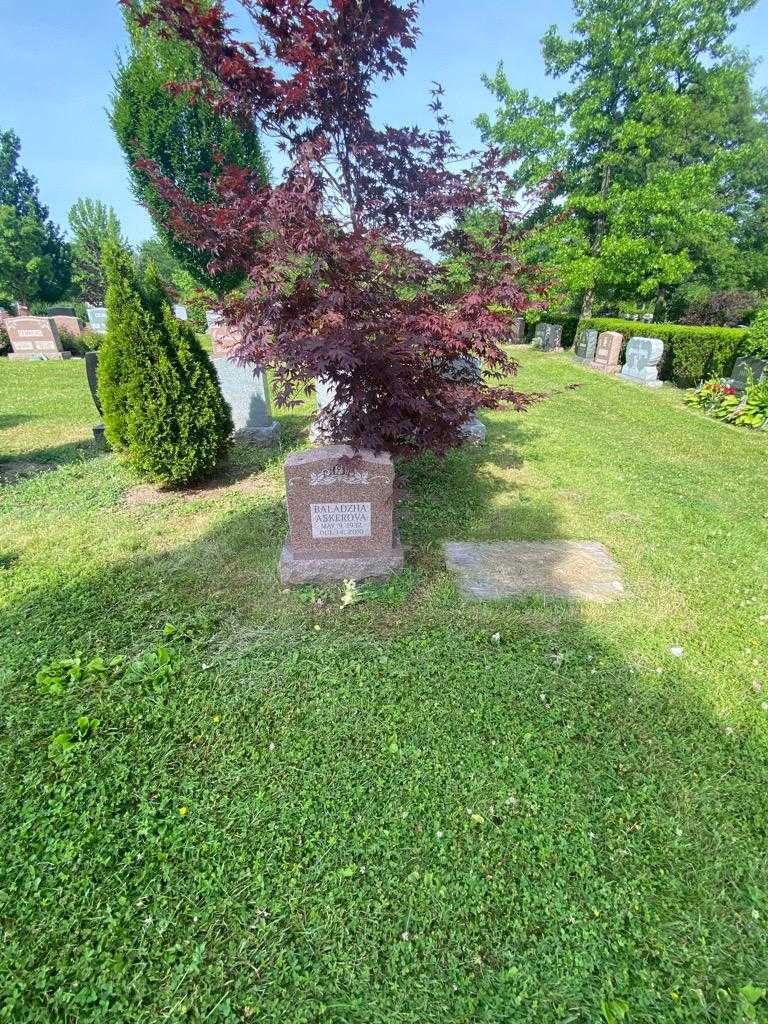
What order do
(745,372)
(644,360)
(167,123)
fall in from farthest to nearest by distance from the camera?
(644,360)
(167,123)
(745,372)

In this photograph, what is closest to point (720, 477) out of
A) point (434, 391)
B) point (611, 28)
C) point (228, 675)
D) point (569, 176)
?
point (434, 391)

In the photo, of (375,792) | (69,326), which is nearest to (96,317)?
(69,326)

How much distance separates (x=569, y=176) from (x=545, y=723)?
2236cm

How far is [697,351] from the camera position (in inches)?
423

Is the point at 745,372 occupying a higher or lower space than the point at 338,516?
higher

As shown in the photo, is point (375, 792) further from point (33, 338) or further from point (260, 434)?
point (33, 338)

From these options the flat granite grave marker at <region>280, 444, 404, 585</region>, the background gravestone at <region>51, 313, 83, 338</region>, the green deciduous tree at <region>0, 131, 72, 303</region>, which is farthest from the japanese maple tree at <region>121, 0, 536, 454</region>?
the green deciduous tree at <region>0, 131, 72, 303</region>

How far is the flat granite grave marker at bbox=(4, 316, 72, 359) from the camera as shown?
1451 centimetres

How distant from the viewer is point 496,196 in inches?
124

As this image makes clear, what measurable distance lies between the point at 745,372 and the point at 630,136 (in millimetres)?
12965

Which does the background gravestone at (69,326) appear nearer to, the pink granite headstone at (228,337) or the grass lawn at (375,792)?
the pink granite headstone at (228,337)

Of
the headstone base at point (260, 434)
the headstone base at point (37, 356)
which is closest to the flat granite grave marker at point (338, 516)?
the headstone base at point (260, 434)

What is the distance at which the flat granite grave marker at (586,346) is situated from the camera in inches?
561

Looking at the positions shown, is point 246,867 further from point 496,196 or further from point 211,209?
point 496,196
